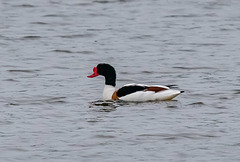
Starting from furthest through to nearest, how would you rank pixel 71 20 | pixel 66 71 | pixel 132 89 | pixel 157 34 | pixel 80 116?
1. pixel 71 20
2. pixel 157 34
3. pixel 66 71
4. pixel 132 89
5. pixel 80 116

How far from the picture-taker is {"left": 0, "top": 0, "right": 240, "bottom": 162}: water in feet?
43.0

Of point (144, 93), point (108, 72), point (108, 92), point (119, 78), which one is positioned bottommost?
point (119, 78)

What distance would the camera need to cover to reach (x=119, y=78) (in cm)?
2117

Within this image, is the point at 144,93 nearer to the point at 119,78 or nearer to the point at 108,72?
the point at 108,72

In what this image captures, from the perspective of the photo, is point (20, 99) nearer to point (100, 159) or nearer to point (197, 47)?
point (100, 159)

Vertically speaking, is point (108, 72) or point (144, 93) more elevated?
point (108, 72)

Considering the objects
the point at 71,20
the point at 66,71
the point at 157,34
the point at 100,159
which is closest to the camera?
the point at 100,159

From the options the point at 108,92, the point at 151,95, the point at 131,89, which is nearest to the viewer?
the point at 151,95

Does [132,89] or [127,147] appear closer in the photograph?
[127,147]

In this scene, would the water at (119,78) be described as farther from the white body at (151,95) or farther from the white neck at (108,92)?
the white neck at (108,92)

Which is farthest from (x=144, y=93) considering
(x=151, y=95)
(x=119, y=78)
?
(x=119, y=78)

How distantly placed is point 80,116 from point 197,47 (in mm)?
11004

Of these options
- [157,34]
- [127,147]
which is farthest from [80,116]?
[157,34]

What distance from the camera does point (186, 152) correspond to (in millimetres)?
12648
